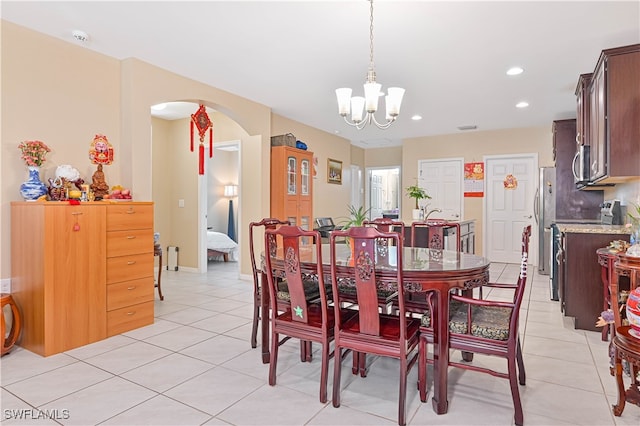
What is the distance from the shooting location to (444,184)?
7.46m

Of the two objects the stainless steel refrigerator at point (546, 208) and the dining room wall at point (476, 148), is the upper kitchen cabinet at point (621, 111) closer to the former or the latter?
the stainless steel refrigerator at point (546, 208)

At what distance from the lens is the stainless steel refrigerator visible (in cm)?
A: 556

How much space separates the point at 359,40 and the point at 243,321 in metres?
2.75

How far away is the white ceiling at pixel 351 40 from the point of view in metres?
2.68

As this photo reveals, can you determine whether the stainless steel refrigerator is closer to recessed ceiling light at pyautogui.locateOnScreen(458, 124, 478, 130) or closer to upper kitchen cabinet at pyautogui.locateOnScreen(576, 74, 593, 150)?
recessed ceiling light at pyautogui.locateOnScreen(458, 124, 478, 130)

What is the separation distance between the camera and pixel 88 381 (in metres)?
2.35

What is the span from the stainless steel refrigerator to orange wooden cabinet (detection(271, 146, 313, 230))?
3.57 meters

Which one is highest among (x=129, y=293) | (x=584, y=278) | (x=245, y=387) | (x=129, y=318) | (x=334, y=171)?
(x=334, y=171)

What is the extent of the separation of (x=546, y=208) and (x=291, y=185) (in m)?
3.87

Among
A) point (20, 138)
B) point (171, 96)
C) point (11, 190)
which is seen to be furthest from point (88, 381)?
point (171, 96)

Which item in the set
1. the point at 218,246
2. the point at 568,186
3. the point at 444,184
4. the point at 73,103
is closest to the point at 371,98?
the point at 73,103

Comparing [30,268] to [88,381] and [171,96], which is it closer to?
[88,381]

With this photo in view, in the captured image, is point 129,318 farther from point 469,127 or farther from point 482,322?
point 469,127

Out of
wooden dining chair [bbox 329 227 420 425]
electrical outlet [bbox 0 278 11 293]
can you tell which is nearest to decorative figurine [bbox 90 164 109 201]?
electrical outlet [bbox 0 278 11 293]
